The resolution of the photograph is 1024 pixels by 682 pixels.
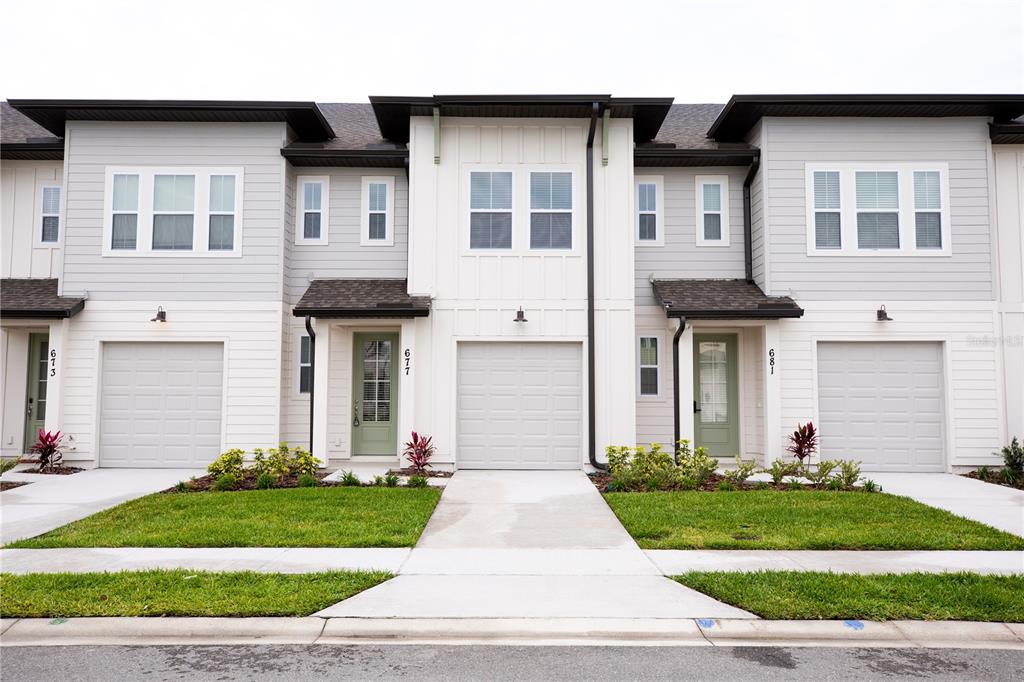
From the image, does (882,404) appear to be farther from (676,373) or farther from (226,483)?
(226,483)

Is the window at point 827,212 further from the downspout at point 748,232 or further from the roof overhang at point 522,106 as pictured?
the roof overhang at point 522,106

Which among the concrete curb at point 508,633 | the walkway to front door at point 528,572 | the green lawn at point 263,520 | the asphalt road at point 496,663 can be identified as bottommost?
the asphalt road at point 496,663

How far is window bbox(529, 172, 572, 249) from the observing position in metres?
12.6

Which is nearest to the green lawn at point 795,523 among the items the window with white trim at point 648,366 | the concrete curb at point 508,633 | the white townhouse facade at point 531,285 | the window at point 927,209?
the concrete curb at point 508,633

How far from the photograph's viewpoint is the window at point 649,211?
45.0ft

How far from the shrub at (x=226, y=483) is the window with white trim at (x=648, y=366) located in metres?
7.64

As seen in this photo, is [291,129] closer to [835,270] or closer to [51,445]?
[51,445]

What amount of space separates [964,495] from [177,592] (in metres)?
10.8

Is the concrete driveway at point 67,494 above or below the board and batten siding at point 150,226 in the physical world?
below

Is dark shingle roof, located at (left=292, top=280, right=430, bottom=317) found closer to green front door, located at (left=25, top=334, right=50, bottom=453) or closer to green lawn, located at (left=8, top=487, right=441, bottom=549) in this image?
green lawn, located at (left=8, top=487, right=441, bottom=549)

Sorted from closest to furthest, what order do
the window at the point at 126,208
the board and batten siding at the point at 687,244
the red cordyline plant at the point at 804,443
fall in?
the red cordyline plant at the point at 804,443 < the window at the point at 126,208 < the board and batten siding at the point at 687,244

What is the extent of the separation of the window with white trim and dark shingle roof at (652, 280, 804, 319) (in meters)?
1.01

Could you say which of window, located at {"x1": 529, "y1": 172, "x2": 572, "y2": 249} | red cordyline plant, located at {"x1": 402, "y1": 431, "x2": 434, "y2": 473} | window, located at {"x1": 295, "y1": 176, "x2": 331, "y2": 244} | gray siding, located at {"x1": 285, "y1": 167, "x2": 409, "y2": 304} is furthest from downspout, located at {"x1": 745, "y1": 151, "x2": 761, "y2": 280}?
window, located at {"x1": 295, "y1": 176, "x2": 331, "y2": 244}

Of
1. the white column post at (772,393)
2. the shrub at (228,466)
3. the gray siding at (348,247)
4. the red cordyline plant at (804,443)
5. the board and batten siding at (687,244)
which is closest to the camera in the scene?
the shrub at (228,466)
